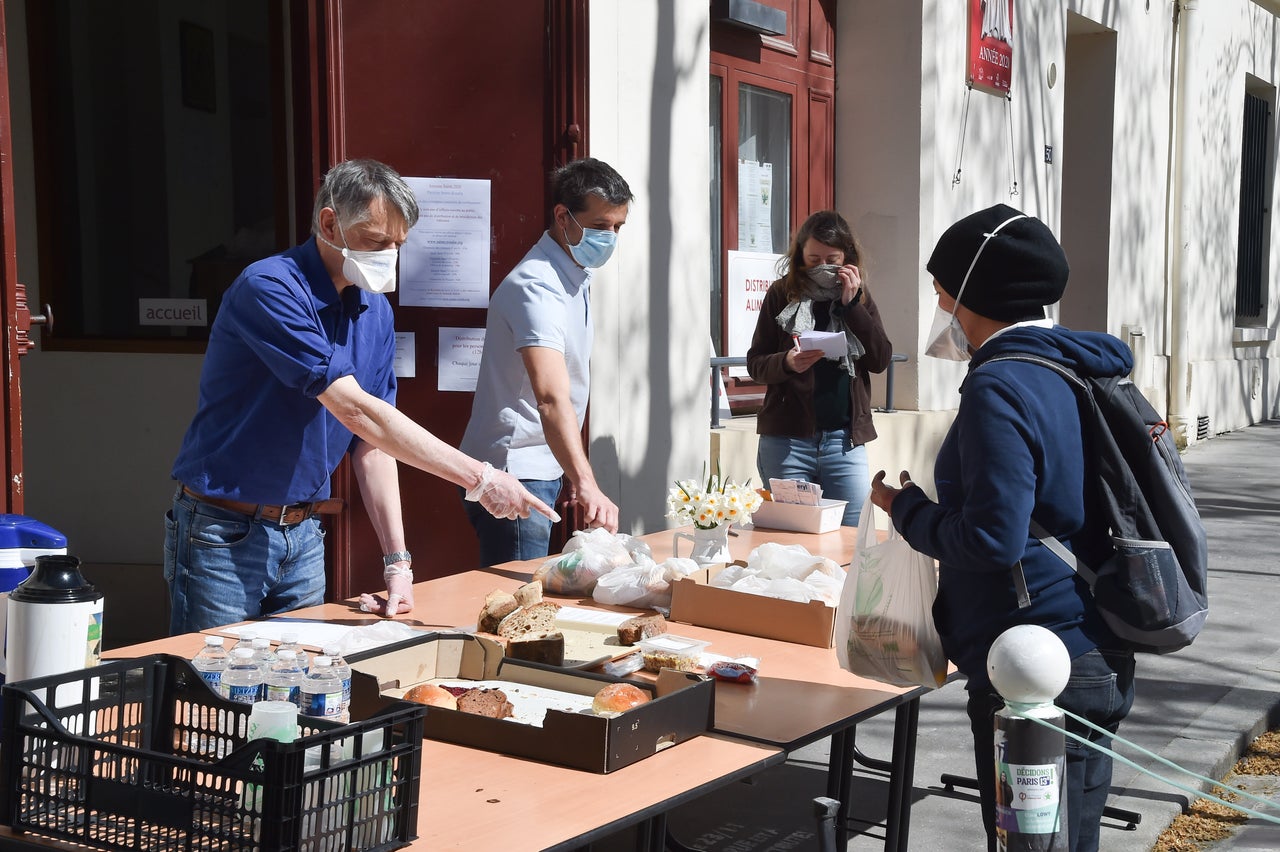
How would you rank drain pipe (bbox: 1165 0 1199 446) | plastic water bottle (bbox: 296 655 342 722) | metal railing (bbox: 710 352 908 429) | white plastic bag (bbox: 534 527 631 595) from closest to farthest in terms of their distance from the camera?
1. plastic water bottle (bbox: 296 655 342 722)
2. white plastic bag (bbox: 534 527 631 595)
3. metal railing (bbox: 710 352 908 429)
4. drain pipe (bbox: 1165 0 1199 446)

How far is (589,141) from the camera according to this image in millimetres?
6012

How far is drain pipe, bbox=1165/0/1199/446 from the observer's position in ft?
43.0

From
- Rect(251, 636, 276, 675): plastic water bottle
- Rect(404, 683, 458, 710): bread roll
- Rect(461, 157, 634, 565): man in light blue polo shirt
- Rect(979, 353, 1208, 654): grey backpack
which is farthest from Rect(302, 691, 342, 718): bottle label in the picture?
Rect(461, 157, 634, 565): man in light blue polo shirt

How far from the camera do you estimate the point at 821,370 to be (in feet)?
17.0

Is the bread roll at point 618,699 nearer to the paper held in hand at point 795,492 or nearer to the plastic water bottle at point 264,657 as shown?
the plastic water bottle at point 264,657

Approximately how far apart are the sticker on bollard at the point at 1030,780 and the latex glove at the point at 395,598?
68.0 inches

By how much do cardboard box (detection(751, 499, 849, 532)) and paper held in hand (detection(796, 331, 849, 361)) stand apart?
61 cm

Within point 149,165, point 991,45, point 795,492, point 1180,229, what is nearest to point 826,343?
point 795,492

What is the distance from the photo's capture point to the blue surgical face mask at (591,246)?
4.19 metres

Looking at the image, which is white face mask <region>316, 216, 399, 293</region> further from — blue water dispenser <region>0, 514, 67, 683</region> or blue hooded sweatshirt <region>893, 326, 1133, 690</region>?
blue hooded sweatshirt <region>893, 326, 1133, 690</region>

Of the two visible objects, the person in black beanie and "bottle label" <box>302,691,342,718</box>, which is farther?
the person in black beanie

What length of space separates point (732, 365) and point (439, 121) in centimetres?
260

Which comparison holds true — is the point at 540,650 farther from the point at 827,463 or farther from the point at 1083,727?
the point at 827,463

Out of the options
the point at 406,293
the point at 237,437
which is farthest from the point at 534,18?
the point at 237,437
